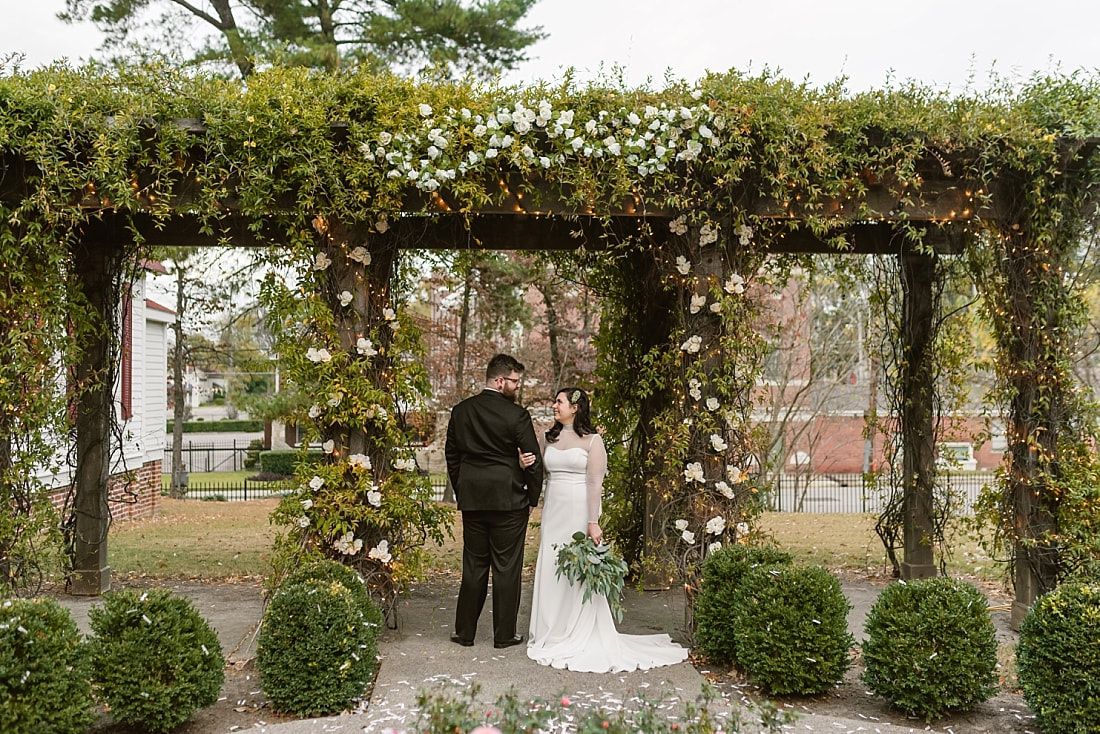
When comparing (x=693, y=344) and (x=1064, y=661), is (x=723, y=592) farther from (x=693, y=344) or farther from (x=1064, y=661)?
(x=1064, y=661)

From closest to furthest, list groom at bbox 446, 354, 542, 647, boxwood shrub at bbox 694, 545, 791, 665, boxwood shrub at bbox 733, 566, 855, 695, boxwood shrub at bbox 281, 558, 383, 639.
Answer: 1. boxwood shrub at bbox 733, 566, 855, 695
2. boxwood shrub at bbox 281, 558, 383, 639
3. boxwood shrub at bbox 694, 545, 791, 665
4. groom at bbox 446, 354, 542, 647

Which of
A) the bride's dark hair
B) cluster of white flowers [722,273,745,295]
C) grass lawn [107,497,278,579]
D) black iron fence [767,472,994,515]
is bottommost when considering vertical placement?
black iron fence [767,472,994,515]

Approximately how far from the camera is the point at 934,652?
427cm

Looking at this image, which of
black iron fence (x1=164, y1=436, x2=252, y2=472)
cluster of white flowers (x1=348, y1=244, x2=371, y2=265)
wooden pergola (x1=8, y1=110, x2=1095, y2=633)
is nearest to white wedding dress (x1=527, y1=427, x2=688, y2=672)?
wooden pergola (x1=8, y1=110, x2=1095, y2=633)

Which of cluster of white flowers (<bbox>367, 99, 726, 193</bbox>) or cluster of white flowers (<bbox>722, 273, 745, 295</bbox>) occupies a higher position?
cluster of white flowers (<bbox>367, 99, 726, 193</bbox>)

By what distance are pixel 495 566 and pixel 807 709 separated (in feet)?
6.78

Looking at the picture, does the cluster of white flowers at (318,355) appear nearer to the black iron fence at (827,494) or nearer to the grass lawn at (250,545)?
the grass lawn at (250,545)

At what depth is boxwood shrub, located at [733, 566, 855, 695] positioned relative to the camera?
446 centimetres

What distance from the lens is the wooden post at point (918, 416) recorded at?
7367 millimetres

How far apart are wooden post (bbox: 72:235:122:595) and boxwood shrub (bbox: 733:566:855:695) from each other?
5.42 m

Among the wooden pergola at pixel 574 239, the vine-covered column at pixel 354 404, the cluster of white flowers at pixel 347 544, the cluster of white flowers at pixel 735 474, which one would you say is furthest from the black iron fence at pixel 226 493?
the cluster of white flowers at pixel 735 474

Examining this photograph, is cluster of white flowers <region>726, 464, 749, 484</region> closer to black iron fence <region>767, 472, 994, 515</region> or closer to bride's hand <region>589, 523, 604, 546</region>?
bride's hand <region>589, 523, 604, 546</region>

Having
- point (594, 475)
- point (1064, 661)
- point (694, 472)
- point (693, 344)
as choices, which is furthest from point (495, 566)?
point (1064, 661)

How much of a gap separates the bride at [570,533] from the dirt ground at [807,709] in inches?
24.6
